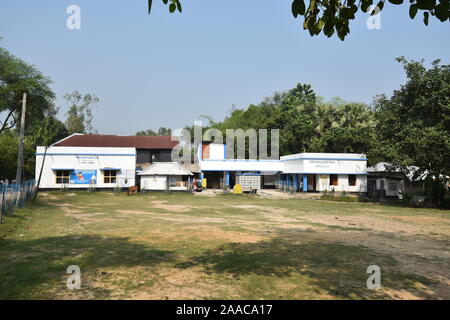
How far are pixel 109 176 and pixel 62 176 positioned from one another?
4.77 m

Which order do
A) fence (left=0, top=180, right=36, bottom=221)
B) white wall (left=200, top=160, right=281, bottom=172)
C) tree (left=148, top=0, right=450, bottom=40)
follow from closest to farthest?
tree (left=148, top=0, right=450, bottom=40) → fence (left=0, top=180, right=36, bottom=221) → white wall (left=200, top=160, right=281, bottom=172)

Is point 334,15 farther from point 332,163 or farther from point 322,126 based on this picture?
point 322,126

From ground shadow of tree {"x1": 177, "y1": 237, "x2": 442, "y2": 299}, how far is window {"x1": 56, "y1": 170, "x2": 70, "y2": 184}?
31.7 m

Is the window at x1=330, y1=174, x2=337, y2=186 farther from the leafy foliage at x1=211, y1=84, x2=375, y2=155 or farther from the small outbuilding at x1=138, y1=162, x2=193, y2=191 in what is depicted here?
the small outbuilding at x1=138, y1=162, x2=193, y2=191

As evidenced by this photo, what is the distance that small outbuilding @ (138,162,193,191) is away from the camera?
121 feet

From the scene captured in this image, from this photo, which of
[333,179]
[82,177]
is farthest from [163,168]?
[333,179]

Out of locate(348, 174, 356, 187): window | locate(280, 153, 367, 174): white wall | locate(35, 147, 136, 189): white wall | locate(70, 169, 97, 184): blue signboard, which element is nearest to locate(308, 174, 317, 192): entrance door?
locate(280, 153, 367, 174): white wall

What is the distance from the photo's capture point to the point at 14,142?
128 ft

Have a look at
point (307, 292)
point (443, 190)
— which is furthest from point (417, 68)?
point (307, 292)

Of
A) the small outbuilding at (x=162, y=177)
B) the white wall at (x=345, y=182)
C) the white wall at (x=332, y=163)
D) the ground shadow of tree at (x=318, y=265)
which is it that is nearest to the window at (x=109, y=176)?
the small outbuilding at (x=162, y=177)

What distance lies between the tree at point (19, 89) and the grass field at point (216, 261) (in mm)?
33095

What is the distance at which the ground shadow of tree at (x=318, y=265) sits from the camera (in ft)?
20.5
